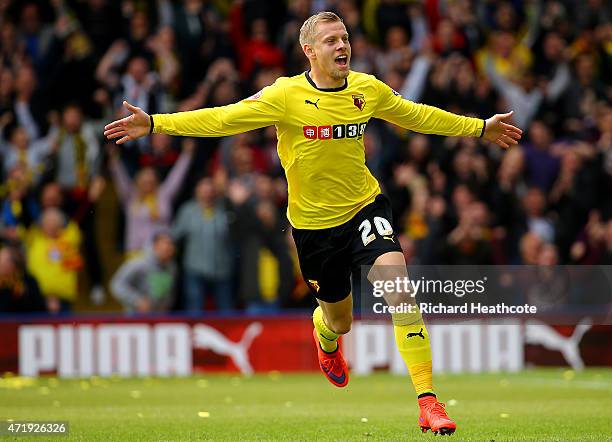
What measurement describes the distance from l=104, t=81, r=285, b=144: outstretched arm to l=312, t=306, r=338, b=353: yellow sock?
2.26 metres

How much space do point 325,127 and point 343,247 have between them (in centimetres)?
102

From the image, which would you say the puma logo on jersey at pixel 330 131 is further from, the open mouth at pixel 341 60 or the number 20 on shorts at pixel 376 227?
the number 20 on shorts at pixel 376 227

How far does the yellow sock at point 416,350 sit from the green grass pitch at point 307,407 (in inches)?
18.1

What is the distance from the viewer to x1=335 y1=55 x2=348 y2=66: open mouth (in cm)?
1028

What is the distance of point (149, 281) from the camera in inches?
730

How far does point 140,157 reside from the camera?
19281 mm

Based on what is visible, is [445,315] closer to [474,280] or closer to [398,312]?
[474,280]

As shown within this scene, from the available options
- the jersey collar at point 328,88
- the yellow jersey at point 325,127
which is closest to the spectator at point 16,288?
the yellow jersey at point 325,127

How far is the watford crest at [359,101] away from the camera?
10484 mm

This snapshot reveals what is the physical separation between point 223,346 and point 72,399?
3979 mm

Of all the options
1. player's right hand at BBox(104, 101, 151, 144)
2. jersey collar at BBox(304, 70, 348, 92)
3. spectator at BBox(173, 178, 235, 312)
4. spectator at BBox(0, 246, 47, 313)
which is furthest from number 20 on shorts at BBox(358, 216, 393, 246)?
spectator at BBox(0, 246, 47, 313)

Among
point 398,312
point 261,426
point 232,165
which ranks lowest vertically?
point 261,426

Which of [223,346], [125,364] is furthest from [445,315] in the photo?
Answer: [125,364]

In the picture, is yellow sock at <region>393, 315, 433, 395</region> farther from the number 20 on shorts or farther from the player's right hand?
the player's right hand
